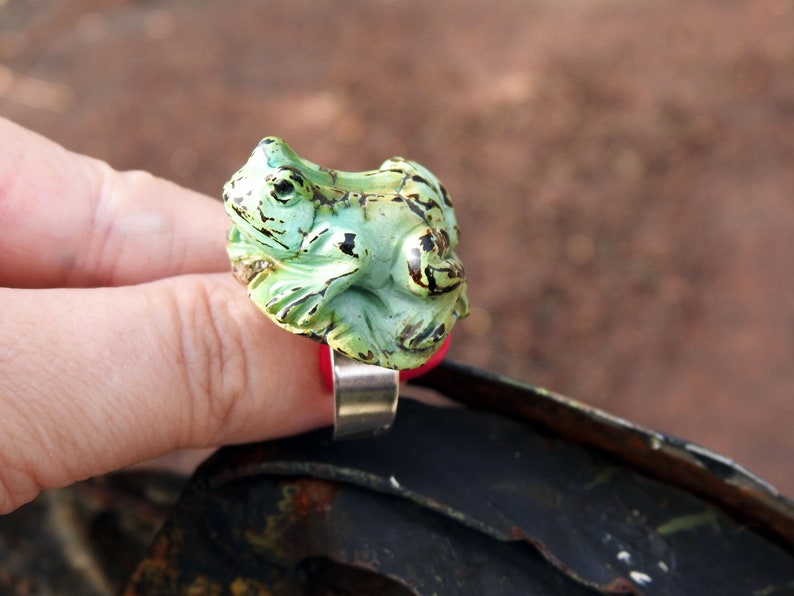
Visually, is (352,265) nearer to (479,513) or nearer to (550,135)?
(479,513)

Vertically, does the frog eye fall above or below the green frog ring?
above

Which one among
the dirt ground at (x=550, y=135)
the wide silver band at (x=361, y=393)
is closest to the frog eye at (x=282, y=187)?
the wide silver band at (x=361, y=393)

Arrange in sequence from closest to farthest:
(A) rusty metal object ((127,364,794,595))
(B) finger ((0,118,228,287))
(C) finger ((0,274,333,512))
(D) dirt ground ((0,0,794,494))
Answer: (C) finger ((0,274,333,512)), (A) rusty metal object ((127,364,794,595)), (B) finger ((0,118,228,287)), (D) dirt ground ((0,0,794,494))

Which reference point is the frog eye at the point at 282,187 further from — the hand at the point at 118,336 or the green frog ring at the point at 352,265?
the hand at the point at 118,336

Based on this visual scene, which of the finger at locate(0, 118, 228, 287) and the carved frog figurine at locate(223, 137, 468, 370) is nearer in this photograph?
the carved frog figurine at locate(223, 137, 468, 370)

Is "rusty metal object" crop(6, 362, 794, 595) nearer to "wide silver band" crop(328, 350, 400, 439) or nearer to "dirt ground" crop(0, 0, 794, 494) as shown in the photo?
"wide silver band" crop(328, 350, 400, 439)

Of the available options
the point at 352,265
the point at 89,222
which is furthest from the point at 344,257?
the point at 89,222

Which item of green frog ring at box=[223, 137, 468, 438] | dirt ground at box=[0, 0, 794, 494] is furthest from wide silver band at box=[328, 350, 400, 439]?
dirt ground at box=[0, 0, 794, 494]

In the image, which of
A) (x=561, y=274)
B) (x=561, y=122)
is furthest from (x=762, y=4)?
(x=561, y=274)
